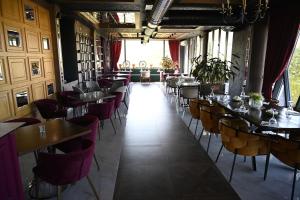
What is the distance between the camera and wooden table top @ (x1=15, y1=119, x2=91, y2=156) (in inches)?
85.4

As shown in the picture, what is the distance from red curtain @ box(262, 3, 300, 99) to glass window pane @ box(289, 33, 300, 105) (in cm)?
18

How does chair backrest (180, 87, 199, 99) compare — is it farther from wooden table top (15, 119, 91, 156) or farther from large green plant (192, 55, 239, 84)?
wooden table top (15, 119, 91, 156)

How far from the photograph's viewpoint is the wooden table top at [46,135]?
2168mm

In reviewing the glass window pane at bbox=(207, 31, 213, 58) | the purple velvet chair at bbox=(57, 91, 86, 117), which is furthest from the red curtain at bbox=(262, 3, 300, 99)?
the purple velvet chair at bbox=(57, 91, 86, 117)

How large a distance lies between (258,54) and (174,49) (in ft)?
33.7

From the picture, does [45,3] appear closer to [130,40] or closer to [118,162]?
[118,162]

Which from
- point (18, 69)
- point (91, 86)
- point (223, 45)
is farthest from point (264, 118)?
point (91, 86)

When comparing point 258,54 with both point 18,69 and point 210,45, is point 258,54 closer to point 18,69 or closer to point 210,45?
point 210,45

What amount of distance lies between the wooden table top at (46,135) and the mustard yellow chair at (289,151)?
89.7 inches

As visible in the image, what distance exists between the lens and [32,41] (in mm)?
4270

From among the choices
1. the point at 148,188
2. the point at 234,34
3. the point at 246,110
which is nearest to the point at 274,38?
the point at 234,34

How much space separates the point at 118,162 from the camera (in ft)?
11.2

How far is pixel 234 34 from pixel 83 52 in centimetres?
496

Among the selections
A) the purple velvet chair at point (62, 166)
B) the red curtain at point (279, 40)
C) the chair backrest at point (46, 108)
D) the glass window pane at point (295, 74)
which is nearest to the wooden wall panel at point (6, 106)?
the chair backrest at point (46, 108)
